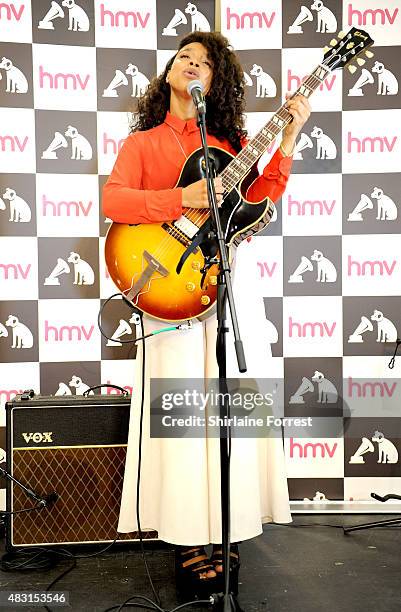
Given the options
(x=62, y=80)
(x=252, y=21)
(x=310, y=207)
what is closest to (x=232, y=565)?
(x=310, y=207)

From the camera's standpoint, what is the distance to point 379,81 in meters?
2.62

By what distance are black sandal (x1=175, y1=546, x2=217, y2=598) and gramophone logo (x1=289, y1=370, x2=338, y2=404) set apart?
99 cm

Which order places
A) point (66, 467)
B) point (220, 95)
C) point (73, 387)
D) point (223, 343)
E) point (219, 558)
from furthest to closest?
point (73, 387)
point (66, 467)
point (220, 95)
point (219, 558)
point (223, 343)

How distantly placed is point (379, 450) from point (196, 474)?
122 centimetres

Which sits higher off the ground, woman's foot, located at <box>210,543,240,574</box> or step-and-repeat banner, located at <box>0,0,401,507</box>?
step-and-repeat banner, located at <box>0,0,401,507</box>

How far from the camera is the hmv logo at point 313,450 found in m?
2.67

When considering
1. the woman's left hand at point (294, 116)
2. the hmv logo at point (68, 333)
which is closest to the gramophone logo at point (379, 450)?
the hmv logo at point (68, 333)

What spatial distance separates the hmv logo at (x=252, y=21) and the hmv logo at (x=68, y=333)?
4.98 ft

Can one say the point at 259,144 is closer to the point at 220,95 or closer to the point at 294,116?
the point at 294,116

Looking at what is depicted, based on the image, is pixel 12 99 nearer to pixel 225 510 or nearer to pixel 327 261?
pixel 327 261

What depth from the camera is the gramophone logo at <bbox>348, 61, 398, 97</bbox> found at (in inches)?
103

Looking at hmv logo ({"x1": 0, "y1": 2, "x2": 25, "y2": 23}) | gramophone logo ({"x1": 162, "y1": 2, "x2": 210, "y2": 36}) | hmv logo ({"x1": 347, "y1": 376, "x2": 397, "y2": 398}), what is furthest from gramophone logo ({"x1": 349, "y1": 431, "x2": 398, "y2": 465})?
hmv logo ({"x1": 0, "y1": 2, "x2": 25, "y2": 23})

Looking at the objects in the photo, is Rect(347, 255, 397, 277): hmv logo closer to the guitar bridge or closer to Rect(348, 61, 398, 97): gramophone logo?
Rect(348, 61, 398, 97): gramophone logo

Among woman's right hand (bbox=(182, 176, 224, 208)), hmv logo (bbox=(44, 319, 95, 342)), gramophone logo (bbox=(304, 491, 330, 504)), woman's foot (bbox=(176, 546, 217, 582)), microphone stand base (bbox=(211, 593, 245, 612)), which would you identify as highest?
woman's right hand (bbox=(182, 176, 224, 208))
